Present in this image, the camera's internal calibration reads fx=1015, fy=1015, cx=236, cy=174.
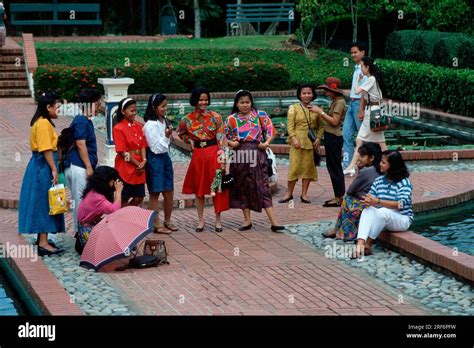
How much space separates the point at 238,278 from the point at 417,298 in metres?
1.55

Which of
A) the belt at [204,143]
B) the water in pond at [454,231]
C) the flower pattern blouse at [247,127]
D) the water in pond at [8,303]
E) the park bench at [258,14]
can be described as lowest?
the water in pond at [8,303]

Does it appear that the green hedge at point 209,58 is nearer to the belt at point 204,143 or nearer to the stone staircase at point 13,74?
the stone staircase at point 13,74

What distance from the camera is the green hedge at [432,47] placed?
2330cm

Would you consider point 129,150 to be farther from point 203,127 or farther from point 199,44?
point 199,44

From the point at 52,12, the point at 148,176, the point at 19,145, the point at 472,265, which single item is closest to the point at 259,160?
the point at 148,176

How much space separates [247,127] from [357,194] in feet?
4.56

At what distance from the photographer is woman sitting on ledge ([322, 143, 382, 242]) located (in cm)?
984

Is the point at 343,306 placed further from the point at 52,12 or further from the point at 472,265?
the point at 52,12

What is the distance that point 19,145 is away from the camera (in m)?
15.9

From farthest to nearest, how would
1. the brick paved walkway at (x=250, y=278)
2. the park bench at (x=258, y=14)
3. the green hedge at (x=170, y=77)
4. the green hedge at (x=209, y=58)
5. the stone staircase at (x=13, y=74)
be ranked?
the park bench at (x=258, y=14)
the green hedge at (x=209, y=58)
the stone staircase at (x=13, y=74)
the green hedge at (x=170, y=77)
the brick paved walkway at (x=250, y=278)

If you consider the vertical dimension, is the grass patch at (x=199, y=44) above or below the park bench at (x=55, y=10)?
below

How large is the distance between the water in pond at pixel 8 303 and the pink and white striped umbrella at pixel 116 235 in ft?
2.39

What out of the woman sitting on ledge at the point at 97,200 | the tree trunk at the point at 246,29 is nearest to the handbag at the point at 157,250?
the woman sitting on ledge at the point at 97,200

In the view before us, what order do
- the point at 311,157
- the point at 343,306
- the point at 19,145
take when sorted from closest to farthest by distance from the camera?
1. the point at 343,306
2. the point at 311,157
3. the point at 19,145
